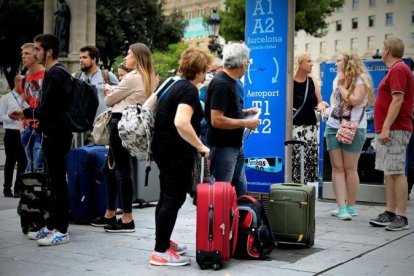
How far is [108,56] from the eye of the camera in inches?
1684

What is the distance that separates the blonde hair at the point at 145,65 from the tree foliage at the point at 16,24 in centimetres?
3277

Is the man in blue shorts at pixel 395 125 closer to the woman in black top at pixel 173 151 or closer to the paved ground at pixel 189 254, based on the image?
the paved ground at pixel 189 254

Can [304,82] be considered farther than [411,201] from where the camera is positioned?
No

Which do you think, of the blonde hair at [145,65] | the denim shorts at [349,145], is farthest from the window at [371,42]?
the blonde hair at [145,65]

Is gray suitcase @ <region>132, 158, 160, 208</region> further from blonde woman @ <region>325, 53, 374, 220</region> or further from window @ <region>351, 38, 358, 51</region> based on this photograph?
window @ <region>351, 38, 358, 51</region>

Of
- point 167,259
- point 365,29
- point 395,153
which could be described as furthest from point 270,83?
point 365,29

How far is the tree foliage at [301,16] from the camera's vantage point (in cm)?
5043

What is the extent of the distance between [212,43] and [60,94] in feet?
62.1

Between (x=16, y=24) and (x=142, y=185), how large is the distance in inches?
1272

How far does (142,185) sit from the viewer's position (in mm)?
9148

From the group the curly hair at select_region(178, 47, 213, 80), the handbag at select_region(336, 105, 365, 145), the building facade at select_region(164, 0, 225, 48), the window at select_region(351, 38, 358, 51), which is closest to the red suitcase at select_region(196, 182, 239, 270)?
the curly hair at select_region(178, 47, 213, 80)

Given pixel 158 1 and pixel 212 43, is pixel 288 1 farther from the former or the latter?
pixel 158 1

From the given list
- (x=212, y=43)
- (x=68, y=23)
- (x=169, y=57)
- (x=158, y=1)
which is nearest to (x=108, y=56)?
(x=158, y=1)

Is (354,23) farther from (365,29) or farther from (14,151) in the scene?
(14,151)
